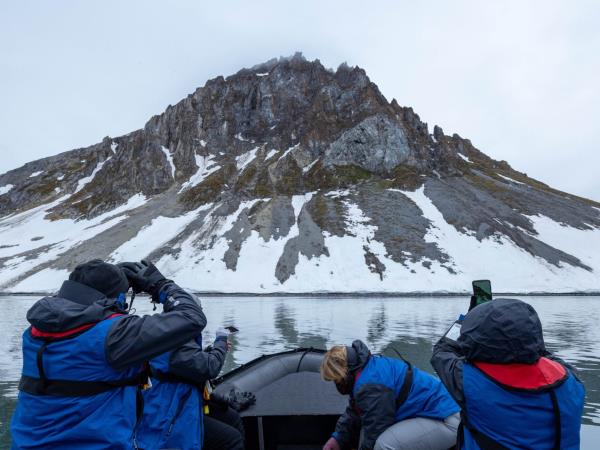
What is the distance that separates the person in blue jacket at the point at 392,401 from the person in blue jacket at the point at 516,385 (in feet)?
4.55

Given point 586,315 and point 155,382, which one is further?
point 586,315

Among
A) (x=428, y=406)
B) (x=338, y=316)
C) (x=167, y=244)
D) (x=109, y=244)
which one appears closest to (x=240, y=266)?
(x=167, y=244)

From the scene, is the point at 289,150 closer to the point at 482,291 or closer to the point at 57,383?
the point at 482,291

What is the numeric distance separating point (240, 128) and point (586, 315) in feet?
301

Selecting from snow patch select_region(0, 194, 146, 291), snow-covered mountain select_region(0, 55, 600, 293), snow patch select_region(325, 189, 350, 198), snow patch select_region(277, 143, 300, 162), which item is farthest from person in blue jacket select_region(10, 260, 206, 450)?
snow patch select_region(277, 143, 300, 162)

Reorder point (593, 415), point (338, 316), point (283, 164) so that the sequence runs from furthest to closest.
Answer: point (283, 164) < point (338, 316) < point (593, 415)

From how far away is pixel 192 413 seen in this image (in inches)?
168

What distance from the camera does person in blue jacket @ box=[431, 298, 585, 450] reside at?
286 centimetres

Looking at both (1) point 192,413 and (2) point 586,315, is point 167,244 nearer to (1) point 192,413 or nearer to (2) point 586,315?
(2) point 586,315

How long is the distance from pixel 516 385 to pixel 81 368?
283 centimetres

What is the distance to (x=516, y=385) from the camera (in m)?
2.88

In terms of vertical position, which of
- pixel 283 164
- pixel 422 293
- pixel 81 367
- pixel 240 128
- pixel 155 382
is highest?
pixel 240 128

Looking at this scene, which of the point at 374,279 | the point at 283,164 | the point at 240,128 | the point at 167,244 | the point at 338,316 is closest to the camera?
the point at 338,316

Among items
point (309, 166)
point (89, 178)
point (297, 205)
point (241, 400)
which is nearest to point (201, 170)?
point (309, 166)
